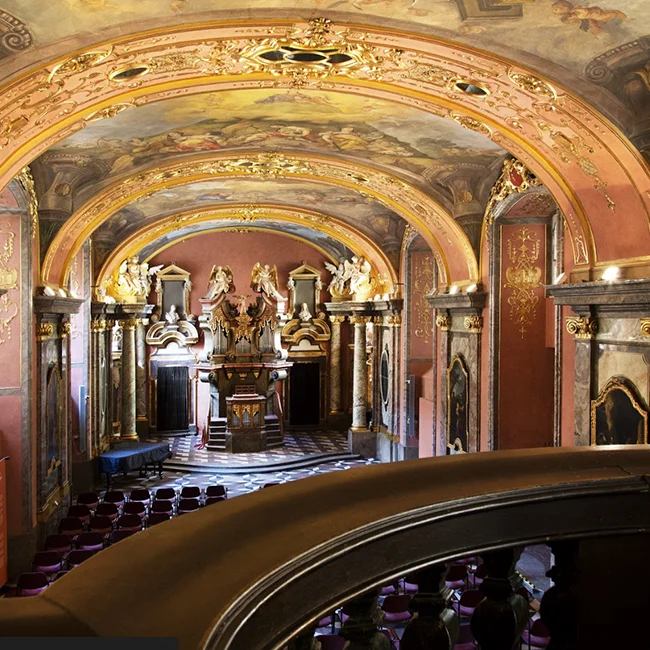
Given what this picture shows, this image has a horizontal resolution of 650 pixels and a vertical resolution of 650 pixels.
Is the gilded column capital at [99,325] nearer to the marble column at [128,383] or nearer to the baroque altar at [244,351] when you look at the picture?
the marble column at [128,383]

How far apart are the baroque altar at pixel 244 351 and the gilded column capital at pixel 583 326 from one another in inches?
627

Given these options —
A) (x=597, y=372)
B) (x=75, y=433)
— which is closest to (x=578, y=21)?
(x=597, y=372)

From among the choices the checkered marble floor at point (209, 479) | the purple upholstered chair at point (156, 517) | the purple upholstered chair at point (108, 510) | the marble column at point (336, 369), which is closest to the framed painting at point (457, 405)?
the checkered marble floor at point (209, 479)

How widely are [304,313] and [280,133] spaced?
616 inches

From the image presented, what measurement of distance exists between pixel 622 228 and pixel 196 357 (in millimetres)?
20323

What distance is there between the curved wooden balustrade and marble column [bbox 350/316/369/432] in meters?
21.4

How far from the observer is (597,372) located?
10203mm

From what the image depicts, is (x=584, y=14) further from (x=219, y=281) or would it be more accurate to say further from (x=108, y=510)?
(x=219, y=281)

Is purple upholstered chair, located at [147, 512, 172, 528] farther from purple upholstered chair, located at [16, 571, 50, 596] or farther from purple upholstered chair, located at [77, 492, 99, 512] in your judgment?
purple upholstered chair, located at [16, 571, 50, 596]

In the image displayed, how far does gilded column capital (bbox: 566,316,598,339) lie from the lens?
10.1 meters

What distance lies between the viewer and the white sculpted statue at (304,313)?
28.2 m

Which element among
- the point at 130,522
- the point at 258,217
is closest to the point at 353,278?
the point at 258,217

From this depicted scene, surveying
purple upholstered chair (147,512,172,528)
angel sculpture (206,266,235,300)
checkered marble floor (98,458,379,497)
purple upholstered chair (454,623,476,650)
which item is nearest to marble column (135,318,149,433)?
angel sculpture (206,266,235,300)

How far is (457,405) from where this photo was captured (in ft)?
51.3
